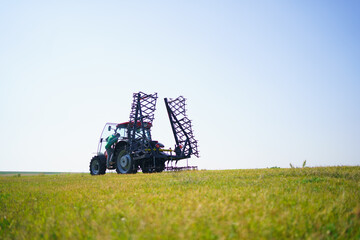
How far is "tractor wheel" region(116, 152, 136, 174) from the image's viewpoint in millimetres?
15750

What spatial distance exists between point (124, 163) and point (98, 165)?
9.43 feet

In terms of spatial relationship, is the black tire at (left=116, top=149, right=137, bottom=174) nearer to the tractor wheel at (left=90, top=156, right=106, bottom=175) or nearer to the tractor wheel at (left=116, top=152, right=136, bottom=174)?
the tractor wheel at (left=116, top=152, right=136, bottom=174)

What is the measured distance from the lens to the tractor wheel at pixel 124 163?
1575 cm

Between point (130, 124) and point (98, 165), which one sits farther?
point (98, 165)

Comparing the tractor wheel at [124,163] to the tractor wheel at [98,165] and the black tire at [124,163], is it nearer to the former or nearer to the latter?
the black tire at [124,163]

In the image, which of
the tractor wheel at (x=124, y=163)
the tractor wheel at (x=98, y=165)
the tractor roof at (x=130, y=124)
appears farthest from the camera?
the tractor wheel at (x=98, y=165)

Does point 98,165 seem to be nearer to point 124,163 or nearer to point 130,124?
point 124,163

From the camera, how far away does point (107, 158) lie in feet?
58.2

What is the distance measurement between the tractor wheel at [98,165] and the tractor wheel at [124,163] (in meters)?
1.31

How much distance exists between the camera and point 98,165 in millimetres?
17859

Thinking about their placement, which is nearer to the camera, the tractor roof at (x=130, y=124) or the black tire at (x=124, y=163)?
the black tire at (x=124, y=163)

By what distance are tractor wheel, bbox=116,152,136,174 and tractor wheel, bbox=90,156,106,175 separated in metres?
1.31

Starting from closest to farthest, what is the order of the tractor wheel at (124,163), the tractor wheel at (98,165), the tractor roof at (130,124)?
the tractor wheel at (124,163), the tractor roof at (130,124), the tractor wheel at (98,165)

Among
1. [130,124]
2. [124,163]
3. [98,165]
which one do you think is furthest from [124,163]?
[98,165]
